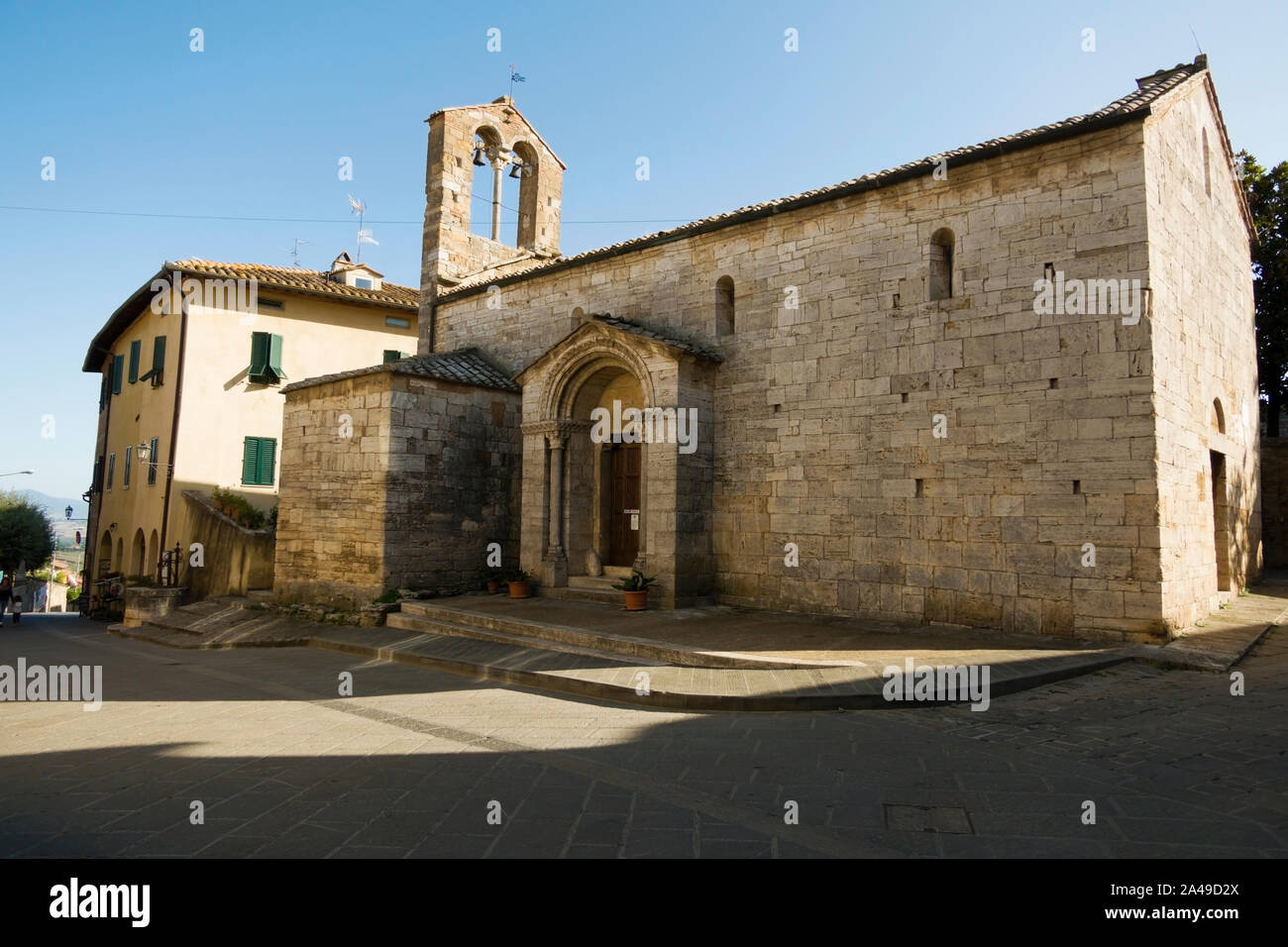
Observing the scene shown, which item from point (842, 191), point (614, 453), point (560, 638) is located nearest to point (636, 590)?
point (560, 638)

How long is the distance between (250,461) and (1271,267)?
2690cm

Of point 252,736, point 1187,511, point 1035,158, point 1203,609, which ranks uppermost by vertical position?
point 1035,158

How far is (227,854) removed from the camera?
3.46m

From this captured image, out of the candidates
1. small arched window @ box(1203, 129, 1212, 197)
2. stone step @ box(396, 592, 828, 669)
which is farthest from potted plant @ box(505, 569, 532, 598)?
small arched window @ box(1203, 129, 1212, 197)

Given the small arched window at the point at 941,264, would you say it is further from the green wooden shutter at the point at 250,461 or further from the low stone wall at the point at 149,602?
the green wooden shutter at the point at 250,461

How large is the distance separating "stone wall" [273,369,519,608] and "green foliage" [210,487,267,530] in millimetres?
3699

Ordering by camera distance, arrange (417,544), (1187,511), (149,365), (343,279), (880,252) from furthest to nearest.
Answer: (343,279)
(149,365)
(417,544)
(880,252)
(1187,511)

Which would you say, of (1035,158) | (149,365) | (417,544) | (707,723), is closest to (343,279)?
(149,365)

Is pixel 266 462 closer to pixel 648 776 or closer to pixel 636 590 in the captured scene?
pixel 636 590

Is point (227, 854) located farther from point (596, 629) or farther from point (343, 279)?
point (343, 279)

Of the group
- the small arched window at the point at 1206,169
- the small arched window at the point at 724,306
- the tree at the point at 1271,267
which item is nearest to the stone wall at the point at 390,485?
the small arched window at the point at 724,306

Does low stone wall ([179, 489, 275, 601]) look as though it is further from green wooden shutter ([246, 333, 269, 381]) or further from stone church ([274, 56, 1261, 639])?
green wooden shutter ([246, 333, 269, 381])

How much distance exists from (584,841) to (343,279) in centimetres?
2426

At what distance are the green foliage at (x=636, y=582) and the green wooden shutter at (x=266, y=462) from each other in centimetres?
1315
